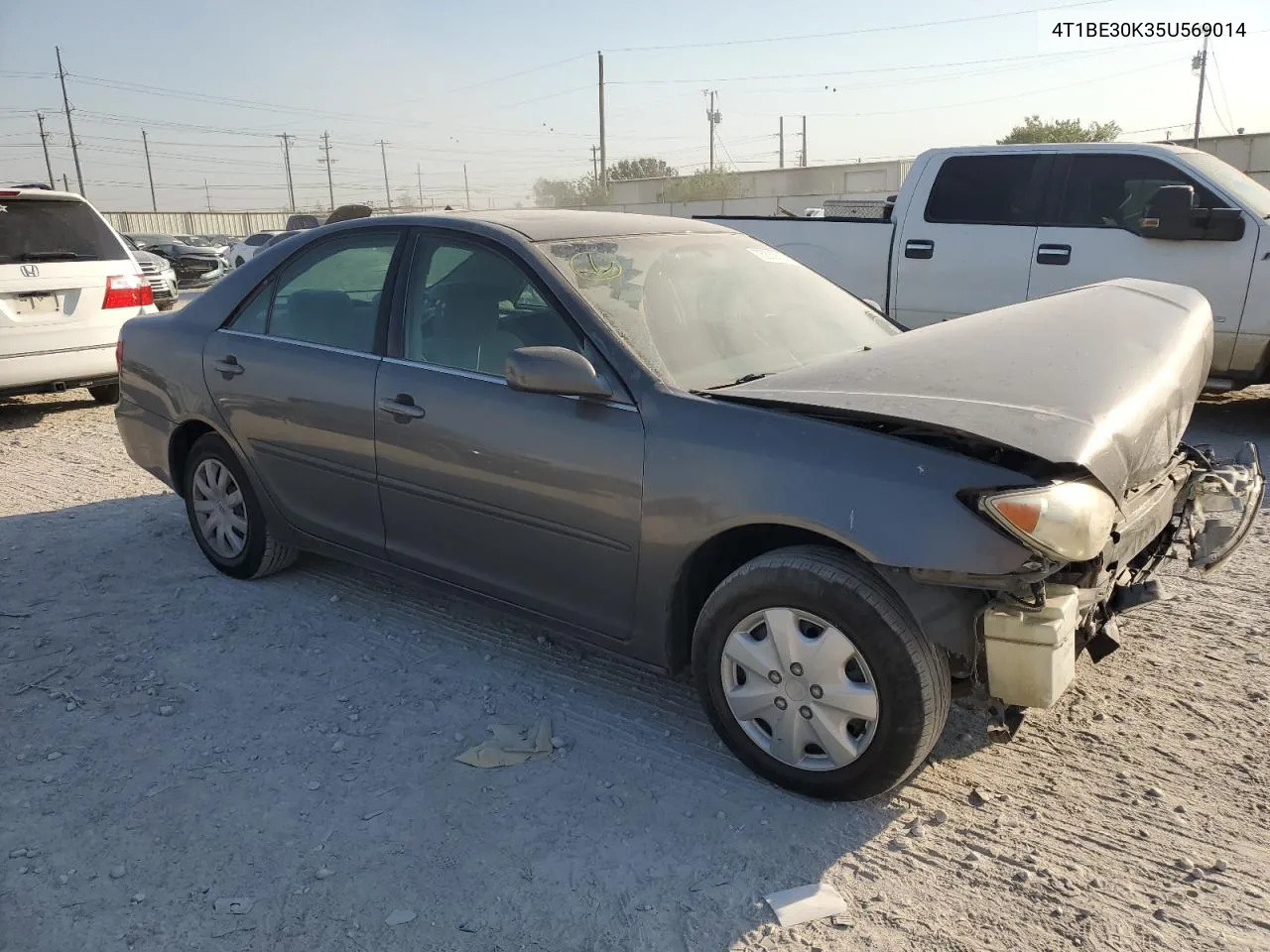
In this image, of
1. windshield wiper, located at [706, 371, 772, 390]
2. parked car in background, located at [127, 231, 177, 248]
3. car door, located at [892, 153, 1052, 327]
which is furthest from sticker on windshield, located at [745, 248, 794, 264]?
parked car in background, located at [127, 231, 177, 248]

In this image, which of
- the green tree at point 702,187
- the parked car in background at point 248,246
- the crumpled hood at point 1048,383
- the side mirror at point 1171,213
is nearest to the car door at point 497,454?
the crumpled hood at point 1048,383

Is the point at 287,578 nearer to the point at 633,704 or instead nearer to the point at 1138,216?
the point at 633,704

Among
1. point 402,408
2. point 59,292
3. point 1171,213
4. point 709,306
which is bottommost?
point 402,408

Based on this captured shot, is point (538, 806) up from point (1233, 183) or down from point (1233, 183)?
down

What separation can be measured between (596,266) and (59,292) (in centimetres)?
640

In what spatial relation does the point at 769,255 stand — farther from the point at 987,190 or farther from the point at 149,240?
the point at 149,240

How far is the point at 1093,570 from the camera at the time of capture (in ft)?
8.89

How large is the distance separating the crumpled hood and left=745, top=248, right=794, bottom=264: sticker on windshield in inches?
28.4

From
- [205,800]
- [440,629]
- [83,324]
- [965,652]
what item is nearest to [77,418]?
[83,324]

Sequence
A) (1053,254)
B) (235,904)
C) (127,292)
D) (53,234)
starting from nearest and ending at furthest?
1. (235,904)
2. (1053,254)
3. (53,234)
4. (127,292)

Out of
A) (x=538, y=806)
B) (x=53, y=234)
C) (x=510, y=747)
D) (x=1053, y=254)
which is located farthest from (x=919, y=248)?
(x=53, y=234)

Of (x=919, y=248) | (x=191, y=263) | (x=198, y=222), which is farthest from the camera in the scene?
(x=198, y=222)

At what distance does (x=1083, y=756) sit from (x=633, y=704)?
1.50m

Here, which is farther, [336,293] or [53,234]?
[53,234]
